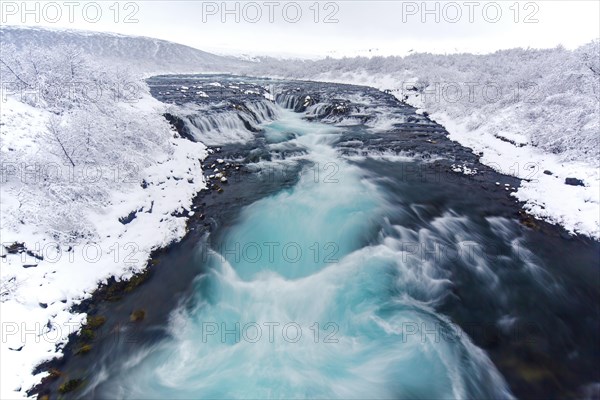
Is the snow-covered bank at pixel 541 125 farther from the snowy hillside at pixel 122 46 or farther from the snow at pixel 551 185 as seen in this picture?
the snowy hillside at pixel 122 46

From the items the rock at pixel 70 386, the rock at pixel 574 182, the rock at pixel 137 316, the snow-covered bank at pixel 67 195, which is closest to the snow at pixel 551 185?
the rock at pixel 574 182

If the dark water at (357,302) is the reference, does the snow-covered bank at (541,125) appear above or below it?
above

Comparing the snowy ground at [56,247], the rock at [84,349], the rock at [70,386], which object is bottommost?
the rock at [70,386]

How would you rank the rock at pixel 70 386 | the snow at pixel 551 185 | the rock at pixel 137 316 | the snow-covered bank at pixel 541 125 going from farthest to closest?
1. the snow-covered bank at pixel 541 125
2. the snow at pixel 551 185
3. the rock at pixel 137 316
4. the rock at pixel 70 386

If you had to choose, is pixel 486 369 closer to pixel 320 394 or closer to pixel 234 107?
pixel 320 394

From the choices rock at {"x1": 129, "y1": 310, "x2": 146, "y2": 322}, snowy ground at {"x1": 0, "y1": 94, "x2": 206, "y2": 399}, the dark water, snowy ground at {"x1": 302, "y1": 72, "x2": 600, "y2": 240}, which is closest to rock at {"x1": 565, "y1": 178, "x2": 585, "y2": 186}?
snowy ground at {"x1": 302, "y1": 72, "x2": 600, "y2": 240}

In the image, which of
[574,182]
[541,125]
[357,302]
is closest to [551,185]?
[574,182]
